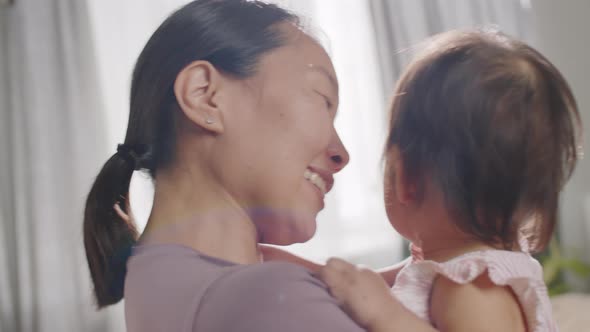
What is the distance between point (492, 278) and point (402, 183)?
0.81ft

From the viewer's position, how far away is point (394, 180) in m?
1.15

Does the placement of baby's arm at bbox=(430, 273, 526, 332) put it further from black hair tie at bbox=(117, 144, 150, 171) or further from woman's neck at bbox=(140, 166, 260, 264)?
black hair tie at bbox=(117, 144, 150, 171)

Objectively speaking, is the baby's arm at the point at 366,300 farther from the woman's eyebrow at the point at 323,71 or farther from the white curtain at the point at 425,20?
the white curtain at the point at 425,20

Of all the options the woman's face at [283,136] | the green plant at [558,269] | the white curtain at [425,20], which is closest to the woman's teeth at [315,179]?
the woman's face at [283,136]

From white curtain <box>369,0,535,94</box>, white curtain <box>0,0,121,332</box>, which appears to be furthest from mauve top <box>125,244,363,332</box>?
white curtain <box>369,0,535,94</box>

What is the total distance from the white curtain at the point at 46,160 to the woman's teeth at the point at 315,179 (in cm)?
187

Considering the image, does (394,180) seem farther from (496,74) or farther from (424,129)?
(496,74)

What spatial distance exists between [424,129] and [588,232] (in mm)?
2891

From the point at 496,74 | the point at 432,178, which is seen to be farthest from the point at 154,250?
the point at 496,74

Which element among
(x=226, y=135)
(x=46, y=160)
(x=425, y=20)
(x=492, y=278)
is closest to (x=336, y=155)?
(x=226, y=135)

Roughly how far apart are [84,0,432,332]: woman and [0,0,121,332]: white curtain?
70.3 inches

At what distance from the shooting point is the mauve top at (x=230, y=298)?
2.28ft

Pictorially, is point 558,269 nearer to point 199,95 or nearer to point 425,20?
point 425,20

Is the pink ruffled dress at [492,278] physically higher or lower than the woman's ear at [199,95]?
lower
